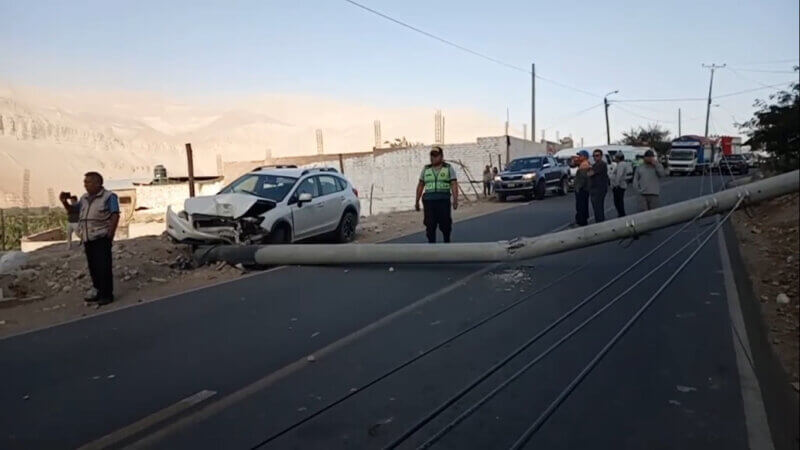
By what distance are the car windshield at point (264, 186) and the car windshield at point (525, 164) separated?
54.0ft

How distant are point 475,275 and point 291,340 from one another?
354 centimetres

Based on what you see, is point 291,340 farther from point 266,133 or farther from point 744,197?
point 266,133

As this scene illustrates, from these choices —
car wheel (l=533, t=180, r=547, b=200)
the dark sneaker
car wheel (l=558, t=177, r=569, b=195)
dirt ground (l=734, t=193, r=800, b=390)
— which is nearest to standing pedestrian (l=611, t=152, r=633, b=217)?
dirt ground (l=734, t=193, r=800, b=390)

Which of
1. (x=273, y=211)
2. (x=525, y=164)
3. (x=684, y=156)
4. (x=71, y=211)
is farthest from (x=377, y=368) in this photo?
(x=684, y=156)

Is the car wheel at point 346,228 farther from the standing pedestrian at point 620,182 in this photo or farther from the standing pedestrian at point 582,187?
the standing pedestrian at point 620,182

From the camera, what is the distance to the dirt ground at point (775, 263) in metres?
3.68

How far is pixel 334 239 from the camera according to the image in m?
13.8

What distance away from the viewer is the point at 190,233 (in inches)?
417


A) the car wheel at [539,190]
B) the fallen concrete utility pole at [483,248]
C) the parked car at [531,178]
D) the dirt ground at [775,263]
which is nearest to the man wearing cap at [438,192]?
the fallen concrete utility pole at [483,248]

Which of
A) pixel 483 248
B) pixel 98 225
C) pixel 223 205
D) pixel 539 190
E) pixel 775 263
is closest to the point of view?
pixel 98 225

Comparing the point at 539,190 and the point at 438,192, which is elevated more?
the point at 438,192

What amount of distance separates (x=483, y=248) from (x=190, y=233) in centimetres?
486

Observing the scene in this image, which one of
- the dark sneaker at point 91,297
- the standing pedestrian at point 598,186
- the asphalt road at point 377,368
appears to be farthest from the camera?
the standing pedestrian at point 598,186

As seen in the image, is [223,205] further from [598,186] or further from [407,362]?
[598,186]
